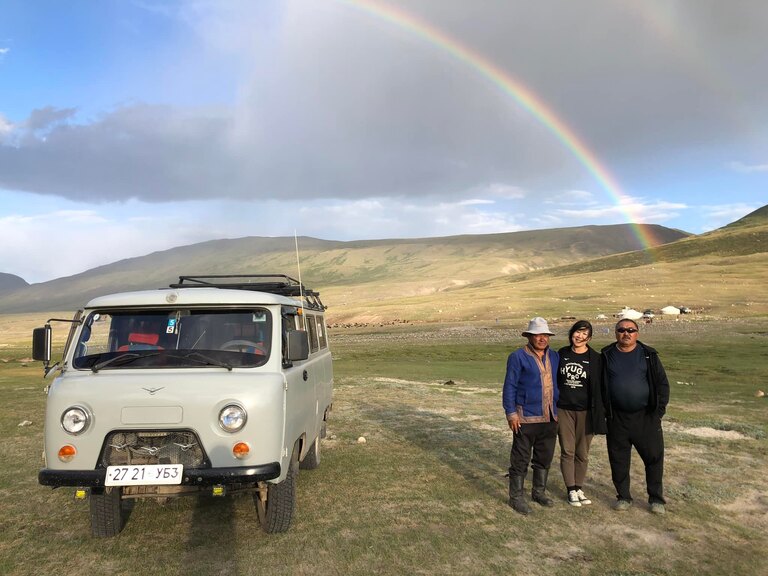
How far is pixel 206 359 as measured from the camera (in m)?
5.87

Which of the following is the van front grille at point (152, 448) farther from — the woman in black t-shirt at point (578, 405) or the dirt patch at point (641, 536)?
the dirt patch at point (641, 536)

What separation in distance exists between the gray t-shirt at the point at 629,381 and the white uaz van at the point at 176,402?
12.7ft

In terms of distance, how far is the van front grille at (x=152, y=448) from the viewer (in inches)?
211

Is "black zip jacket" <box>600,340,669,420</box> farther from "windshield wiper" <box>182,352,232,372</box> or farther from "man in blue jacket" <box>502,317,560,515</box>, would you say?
"windshield wiper" <box>182,352,232,372</box>

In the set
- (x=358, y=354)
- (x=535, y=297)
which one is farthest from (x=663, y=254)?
(x=358, y=354)

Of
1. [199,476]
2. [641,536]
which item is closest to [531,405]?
[641,536]

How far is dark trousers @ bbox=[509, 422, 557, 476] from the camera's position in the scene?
7000mm

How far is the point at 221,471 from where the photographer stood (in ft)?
17.2

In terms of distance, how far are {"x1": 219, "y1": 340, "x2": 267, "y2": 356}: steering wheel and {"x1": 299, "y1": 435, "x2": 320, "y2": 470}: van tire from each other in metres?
2.83

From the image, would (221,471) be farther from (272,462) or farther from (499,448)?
(499,448)

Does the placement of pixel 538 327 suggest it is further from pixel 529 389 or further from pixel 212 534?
pixel 212 534

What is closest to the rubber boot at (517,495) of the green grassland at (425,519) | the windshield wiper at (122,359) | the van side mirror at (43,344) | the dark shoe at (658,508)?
the green grassland at (425,519)

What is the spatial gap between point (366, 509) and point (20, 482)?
543 centimetres

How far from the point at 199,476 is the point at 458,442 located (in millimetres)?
6284
